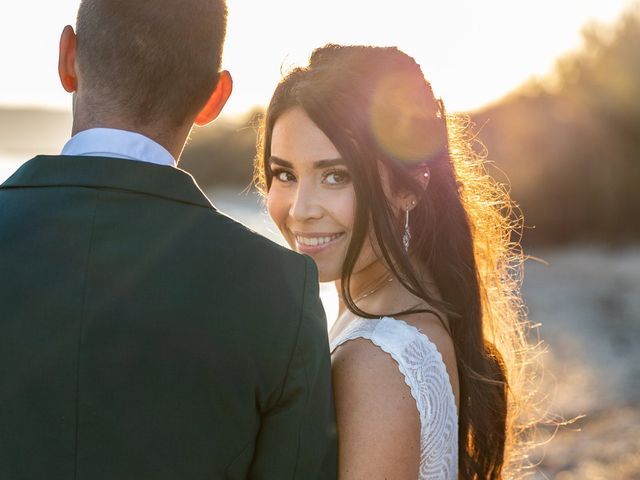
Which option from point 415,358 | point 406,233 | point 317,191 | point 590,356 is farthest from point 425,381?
point 590,356

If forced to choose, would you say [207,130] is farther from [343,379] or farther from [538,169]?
[343,379]

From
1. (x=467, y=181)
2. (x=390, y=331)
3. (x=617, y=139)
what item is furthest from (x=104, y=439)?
(x=617, y=139)

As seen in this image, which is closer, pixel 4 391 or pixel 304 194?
pixel 4 391

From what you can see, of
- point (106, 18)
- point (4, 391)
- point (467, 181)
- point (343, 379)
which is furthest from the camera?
point (467, 181)

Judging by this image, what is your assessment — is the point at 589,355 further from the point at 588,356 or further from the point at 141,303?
the point at 141,303

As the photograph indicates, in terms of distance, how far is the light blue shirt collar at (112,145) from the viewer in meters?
1.84

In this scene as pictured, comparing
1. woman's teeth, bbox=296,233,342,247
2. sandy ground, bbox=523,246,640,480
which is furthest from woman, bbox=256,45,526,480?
sandy ground, bbox=523,246,640,480

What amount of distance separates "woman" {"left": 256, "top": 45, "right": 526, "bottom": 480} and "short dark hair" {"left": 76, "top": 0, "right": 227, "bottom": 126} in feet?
2.85

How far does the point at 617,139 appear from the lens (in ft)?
60.1

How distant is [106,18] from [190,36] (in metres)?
0.18

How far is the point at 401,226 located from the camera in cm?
291

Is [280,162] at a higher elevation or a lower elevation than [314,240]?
higher

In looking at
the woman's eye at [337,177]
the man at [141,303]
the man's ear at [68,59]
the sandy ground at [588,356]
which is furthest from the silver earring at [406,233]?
the man's ear at [68,59]

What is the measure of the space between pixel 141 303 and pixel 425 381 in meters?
0.96
